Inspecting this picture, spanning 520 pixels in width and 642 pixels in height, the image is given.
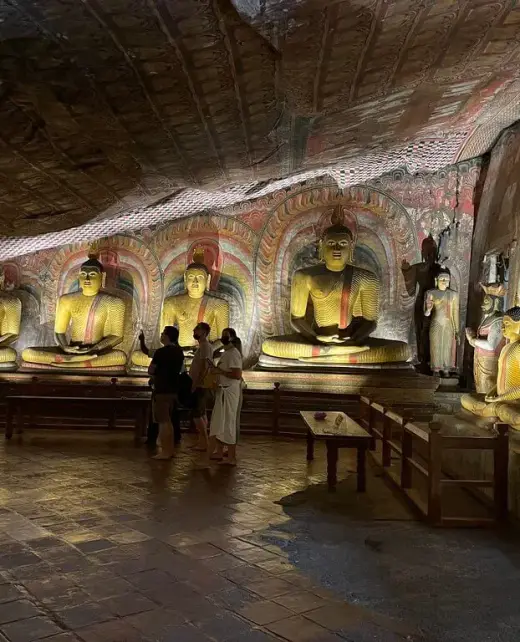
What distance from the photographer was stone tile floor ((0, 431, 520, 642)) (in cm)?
258

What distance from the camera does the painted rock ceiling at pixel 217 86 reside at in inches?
156

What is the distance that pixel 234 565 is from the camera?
3283mm

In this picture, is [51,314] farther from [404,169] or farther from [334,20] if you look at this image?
[334,20]

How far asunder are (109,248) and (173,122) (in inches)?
247

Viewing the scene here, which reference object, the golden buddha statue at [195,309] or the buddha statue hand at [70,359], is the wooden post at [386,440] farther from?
the buddha statue hand at [70,359]

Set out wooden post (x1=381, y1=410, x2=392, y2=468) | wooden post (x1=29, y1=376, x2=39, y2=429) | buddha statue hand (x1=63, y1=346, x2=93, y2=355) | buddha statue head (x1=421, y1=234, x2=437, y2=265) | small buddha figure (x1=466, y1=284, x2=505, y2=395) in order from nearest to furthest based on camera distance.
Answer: wooden post (x1=381, y1=410, x2=392, y2=468), small buddha figure (x1=466, y1=284, x2=505, y2=395), wooden post (x1=29, y1=376, x2=39, y2=429), buddha statue hand (x1=63, y1=346, x2=93, y2=355), buddha statue head (x1=421, y1=234, x2=437, y2=265)

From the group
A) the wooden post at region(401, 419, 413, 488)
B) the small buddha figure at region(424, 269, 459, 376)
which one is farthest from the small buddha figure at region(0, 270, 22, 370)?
the wooden post at region(401, 419, 413, 488)

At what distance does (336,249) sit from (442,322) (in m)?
2.05

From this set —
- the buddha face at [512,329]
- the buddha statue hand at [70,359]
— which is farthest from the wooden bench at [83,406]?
the buddha face at [512,329]

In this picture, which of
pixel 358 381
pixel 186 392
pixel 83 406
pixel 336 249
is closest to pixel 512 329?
pixel 186 392

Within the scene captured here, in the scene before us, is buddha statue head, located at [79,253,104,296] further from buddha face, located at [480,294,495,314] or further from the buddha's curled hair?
the buddha's curled hair

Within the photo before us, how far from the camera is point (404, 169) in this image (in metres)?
10.5

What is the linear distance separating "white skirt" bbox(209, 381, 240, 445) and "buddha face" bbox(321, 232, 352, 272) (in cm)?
511

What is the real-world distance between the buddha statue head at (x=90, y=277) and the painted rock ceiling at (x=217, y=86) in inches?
98.8
